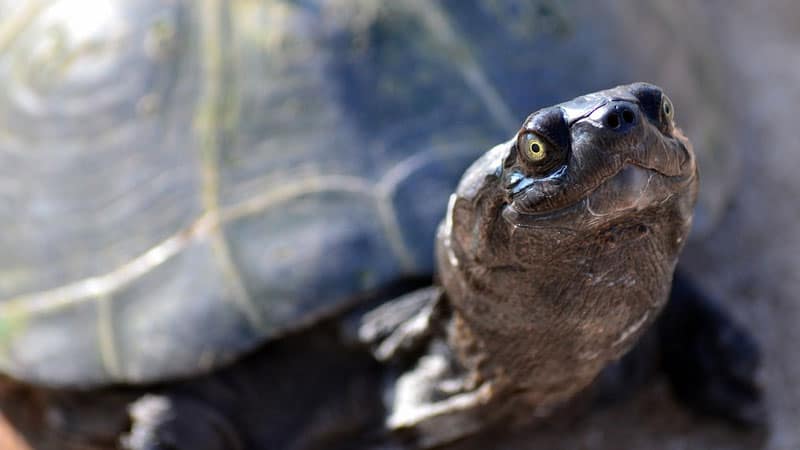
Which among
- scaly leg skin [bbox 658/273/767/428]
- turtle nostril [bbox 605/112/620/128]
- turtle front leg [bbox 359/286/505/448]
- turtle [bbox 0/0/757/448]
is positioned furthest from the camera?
scaly leg skin [bbox 658/273/767/428]

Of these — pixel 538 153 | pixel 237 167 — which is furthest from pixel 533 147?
pixel 237 167

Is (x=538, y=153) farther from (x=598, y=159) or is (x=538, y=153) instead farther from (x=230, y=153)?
(x=230, y=153)

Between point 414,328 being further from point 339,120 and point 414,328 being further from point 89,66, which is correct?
point 89,66

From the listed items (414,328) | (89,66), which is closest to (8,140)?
(89,66)

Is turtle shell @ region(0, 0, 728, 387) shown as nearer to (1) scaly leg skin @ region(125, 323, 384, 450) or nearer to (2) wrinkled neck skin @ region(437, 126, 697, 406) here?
(1) scaly leg skin @ region(125, 323, 384, 450)

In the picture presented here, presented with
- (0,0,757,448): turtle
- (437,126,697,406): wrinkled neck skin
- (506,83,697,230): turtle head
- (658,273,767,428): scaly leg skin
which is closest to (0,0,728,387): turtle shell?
(0,0,757,448): turtle
